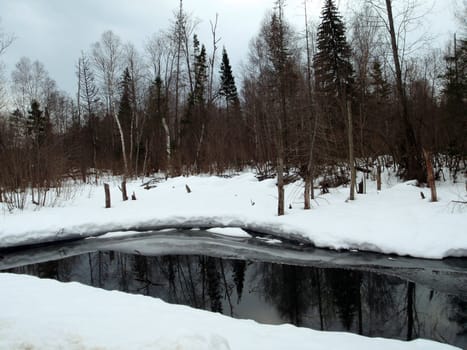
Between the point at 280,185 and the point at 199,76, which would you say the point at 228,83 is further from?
the point at 280,185

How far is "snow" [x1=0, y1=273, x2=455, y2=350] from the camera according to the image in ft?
10.1

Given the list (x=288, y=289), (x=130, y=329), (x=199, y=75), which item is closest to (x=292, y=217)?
(x=288, y=289)

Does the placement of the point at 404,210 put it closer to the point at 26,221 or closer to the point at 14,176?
the point at 26,221

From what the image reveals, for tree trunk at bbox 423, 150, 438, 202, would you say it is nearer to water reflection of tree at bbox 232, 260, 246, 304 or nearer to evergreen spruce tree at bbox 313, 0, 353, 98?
water reflection of tree at bbox 232, 260, 246, 304

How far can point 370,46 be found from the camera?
42.4 ft

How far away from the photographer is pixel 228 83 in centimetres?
3378

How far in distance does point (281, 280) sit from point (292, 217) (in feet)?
11.4

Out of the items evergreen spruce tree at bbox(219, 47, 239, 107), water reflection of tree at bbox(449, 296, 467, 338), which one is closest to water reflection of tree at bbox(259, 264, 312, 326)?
water reflection of tree at bbox(449, 296, 467, 338)

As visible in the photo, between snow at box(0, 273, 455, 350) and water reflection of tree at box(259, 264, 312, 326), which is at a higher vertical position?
snow at box(0, 273, 455, 350)

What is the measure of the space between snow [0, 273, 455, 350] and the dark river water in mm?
1351

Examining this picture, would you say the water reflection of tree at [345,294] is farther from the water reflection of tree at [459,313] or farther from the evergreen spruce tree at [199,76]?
the evergreen spruce tree at [199,76]

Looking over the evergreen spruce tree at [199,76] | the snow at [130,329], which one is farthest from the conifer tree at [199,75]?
the snow at [130,329]

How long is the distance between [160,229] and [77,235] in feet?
9.57

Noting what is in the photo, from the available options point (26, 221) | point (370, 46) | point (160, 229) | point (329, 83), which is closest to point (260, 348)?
point (160, 229)
